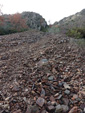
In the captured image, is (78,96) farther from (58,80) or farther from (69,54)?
(69,54)

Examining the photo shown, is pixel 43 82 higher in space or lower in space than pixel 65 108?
higher

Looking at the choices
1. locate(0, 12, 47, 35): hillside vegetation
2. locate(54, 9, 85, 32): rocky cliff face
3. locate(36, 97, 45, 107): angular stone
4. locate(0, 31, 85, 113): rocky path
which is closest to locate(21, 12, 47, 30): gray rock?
locate(0, 12, 47, 35): hillside vegetation

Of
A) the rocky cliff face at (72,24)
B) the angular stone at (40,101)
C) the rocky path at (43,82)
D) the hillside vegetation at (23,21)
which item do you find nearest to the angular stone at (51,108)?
the rocky path at (43,82)

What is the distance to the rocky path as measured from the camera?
2346 millimetres

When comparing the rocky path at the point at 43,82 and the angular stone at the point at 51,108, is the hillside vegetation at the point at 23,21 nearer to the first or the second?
the rocky path at the point at 43,82

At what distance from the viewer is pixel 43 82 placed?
299 centimetres

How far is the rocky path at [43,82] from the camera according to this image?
2.35m

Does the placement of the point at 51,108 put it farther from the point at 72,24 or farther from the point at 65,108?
the point at 72,24

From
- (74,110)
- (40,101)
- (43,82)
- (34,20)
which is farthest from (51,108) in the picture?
(34,20)

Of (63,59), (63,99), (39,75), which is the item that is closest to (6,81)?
(39,75)

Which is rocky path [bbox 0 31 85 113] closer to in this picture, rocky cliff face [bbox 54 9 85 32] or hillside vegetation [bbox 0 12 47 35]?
hillside vegetation [bbox 0 12 47 35]

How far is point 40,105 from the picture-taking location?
92.6 inches

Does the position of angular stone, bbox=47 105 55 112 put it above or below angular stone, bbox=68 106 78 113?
above

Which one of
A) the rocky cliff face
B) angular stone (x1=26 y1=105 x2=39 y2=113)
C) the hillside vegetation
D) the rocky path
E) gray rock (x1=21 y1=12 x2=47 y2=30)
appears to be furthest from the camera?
gray rock (x1=21 y1=12 x2=47 y2=30)
